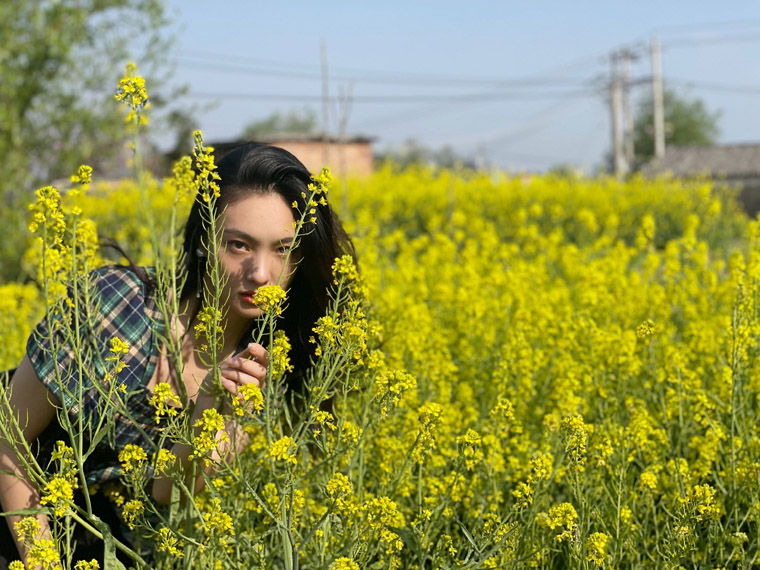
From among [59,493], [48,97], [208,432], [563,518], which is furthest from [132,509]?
[48,97]

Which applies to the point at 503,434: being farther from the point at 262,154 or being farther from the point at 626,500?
the point at 262,154

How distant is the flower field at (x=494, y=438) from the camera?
1.88 meters

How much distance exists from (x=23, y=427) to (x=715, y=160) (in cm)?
4110

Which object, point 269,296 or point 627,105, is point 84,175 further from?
point 627,105

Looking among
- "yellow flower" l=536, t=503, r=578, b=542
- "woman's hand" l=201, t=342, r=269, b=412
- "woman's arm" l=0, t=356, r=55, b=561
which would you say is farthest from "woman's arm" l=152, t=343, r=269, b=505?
"yellow flower" l=536, t=503, r=578, b=542

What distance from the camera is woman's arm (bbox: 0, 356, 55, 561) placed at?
2.11 m

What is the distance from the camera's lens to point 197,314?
215 centimetres

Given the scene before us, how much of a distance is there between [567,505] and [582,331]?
1.25m

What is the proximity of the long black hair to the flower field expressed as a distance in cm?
12

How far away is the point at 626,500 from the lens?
2.33 meters

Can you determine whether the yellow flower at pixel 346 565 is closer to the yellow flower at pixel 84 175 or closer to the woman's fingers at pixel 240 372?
the woman's fingers at pixel 240 372

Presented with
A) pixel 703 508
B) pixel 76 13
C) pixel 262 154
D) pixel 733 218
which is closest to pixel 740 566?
pixel 703 508

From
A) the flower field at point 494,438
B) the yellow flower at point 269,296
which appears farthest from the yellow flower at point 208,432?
the yellow flower at point 269,296

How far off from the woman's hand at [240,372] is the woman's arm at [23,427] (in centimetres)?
51
